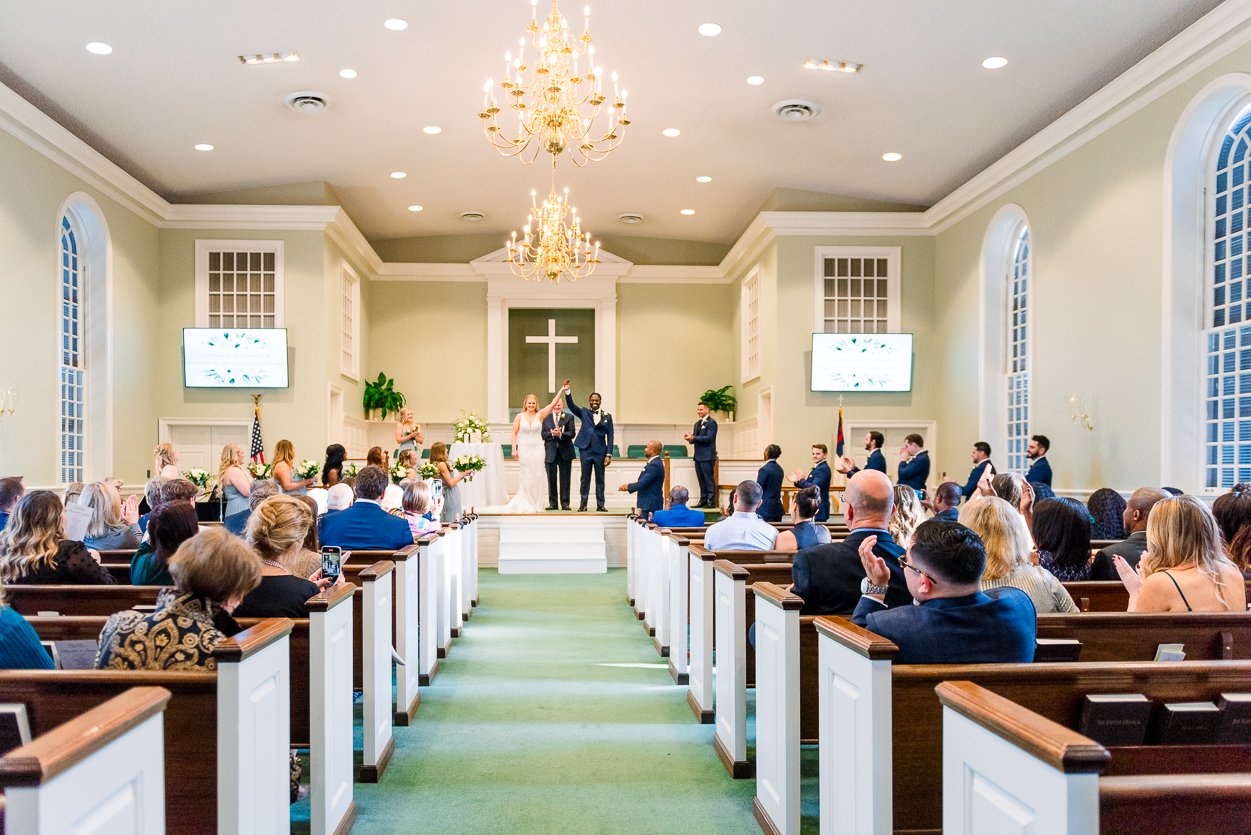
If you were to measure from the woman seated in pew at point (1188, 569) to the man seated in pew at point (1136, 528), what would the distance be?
102 cm

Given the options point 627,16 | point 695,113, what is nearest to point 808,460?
point 695,113

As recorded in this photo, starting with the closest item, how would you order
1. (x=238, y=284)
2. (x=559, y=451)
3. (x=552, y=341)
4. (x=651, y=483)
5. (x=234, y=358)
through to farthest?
(x=651, y=483) < (x=234, y=358) < (x=559, y=451) < (x=238, y=284) < (x=552, y=341)

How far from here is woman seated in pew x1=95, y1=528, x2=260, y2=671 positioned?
2.59m

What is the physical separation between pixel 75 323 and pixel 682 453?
880 cm

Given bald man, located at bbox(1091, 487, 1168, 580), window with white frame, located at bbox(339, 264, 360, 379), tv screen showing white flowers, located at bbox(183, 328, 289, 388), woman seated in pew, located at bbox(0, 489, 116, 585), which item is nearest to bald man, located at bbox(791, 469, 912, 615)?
bald man, located at bbox(1091, 487, 1168, 580)

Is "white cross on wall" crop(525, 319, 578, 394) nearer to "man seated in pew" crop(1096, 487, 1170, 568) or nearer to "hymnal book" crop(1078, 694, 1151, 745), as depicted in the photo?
"man seated in pew" crop(1096, 487, 1170, 568)

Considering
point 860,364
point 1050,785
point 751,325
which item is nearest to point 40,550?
point 1050,785

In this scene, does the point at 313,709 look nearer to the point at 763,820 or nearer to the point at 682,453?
the point at 763,820

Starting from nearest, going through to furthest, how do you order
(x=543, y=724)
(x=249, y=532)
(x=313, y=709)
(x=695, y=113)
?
(x=313, y=709), (x=249, y=532), (x=543, y=724), (x=695, y=113)

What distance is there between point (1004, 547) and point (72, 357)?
34.6 feet

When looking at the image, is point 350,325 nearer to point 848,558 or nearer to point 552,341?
point 552,341

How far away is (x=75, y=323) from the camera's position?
36.0ft

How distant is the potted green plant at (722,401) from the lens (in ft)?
53.0

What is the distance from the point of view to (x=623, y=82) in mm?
9625
